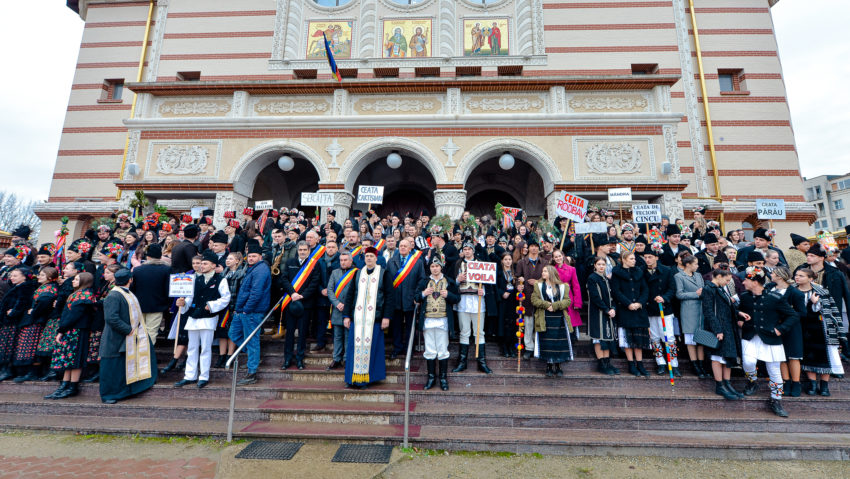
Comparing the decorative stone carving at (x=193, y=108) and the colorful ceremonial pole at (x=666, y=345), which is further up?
the decorative stone carving at (x=193, y=108)

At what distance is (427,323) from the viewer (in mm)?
5441

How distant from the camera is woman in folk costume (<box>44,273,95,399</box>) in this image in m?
5.41

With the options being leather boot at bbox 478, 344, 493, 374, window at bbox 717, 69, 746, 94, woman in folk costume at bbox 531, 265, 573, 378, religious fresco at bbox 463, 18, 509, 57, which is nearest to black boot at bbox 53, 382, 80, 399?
leather boot at bbox 478, 344, 493, 374

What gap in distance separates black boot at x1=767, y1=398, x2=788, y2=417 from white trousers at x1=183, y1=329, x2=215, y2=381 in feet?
27.5

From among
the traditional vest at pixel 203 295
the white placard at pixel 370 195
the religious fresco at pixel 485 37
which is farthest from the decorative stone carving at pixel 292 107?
the traditional vest at pixel 203 295

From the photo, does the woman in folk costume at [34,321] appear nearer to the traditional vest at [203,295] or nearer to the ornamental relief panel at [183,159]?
the traditional vest at [203,295]

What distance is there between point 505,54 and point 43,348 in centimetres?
1683

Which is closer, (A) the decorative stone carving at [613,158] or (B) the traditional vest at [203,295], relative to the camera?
(B) the traditional vest at [203,295]

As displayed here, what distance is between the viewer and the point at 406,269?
612 centimetres

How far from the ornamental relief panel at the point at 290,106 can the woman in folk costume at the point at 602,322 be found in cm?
1072

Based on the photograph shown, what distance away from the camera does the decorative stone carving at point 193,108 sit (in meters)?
12.7

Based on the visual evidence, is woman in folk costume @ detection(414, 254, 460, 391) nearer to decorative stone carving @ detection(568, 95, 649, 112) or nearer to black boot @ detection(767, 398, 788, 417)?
black boot @ detection(767, 398, 788, 417)

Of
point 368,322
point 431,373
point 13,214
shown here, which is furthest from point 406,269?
point 13,214

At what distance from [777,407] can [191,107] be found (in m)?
17.0
